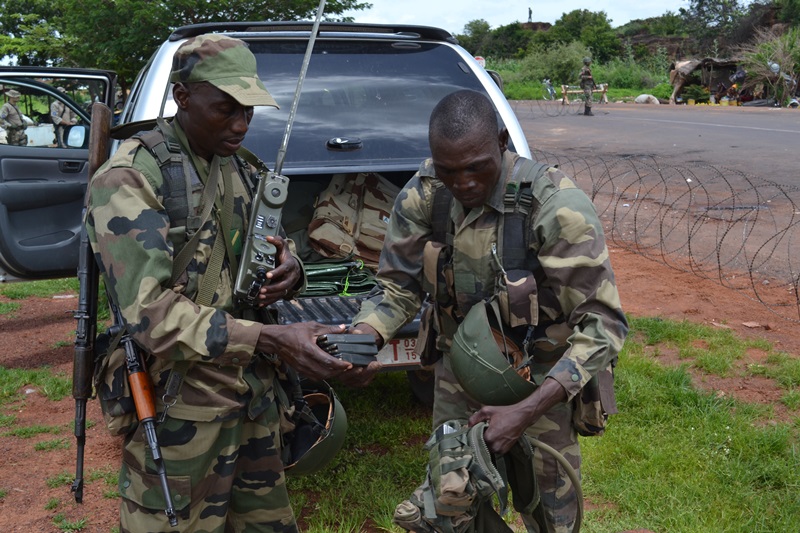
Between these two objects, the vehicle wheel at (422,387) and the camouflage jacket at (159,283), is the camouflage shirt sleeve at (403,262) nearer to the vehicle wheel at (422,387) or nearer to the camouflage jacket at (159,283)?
the camouflage jacket at (159,283)

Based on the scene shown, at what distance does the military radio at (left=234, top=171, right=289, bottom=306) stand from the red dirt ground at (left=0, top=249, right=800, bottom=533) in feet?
6.13

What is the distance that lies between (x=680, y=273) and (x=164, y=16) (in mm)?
9807

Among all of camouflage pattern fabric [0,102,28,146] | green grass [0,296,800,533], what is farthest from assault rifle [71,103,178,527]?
camouflage pattern fabric [0,102,28,146]

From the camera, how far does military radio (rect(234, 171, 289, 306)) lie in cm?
256

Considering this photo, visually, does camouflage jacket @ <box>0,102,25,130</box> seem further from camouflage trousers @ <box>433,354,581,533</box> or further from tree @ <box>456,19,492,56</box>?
tree @ <box>456,19,492,56</box>

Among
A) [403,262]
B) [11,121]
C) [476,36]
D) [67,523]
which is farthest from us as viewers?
[476,36]

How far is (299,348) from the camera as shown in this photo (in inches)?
95.4

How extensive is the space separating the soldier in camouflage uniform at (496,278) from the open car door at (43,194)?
3.56 metres

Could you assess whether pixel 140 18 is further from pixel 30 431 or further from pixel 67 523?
pixel 67 523

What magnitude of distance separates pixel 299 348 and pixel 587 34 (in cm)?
5452

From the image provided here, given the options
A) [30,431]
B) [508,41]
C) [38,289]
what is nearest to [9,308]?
[38,289]

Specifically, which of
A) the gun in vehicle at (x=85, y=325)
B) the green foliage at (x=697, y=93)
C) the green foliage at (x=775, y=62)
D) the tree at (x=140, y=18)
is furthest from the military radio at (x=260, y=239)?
the green foliage at (x=697, y=93)

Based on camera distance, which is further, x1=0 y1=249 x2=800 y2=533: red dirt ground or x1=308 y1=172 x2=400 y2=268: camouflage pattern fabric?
x1=308 y1=172 x2=400 y2=268: camouflage pattern fabric

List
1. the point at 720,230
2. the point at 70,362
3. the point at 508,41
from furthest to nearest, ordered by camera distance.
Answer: the point at 508,41 < the point at 720,230 < the point at 70,362
